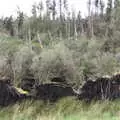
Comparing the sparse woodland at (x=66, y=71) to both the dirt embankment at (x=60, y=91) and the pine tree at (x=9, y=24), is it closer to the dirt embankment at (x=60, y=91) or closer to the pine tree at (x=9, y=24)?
the dirt embankment at (x=60, y=91)

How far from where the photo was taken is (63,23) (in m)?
64.1

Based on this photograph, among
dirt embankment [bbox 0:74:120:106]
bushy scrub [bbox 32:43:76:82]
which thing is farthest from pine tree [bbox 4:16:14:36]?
dirt embankment [bbox 0:74:120:106]

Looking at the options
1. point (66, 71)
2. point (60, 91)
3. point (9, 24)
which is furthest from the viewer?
point (9, 24)

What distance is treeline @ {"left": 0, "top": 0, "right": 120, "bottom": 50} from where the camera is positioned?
49.9 metres

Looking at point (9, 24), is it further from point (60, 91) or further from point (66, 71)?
point (60, 91)

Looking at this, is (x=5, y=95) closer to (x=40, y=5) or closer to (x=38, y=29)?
(x=38, y=29)

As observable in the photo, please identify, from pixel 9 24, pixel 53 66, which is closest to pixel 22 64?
pixel 53 66

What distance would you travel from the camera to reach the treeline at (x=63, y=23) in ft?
164

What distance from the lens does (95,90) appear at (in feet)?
51.8

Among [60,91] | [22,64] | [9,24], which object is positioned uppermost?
[9,24]

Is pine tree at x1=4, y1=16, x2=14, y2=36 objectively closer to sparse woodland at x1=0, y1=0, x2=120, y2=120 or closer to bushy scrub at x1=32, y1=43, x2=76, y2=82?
sparse woodland at x1=0, y1=0, x2=120, y2=120

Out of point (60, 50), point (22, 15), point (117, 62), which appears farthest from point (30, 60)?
point (22, 15)

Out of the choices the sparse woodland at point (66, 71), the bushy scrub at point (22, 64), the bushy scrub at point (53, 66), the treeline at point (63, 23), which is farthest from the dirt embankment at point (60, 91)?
the treeline at point (63, 23)

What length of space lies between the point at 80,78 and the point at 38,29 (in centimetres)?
3553
